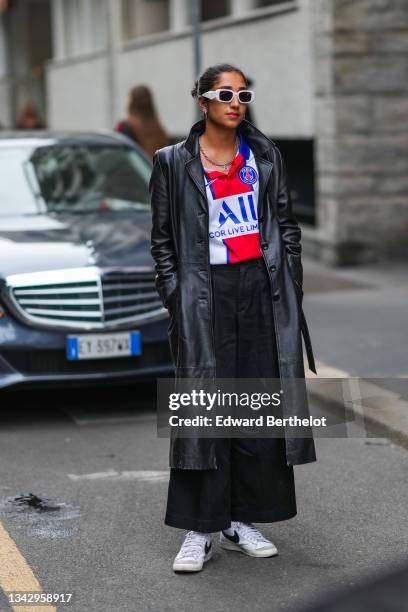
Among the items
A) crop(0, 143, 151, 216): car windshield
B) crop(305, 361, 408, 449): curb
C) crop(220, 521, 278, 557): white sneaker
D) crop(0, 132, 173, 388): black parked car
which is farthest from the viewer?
crop(0, 143, 151, 216): car windshield

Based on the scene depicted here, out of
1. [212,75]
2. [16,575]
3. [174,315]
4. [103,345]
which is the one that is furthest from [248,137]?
[103,345]

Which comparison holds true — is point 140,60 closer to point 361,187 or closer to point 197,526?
point 361,187

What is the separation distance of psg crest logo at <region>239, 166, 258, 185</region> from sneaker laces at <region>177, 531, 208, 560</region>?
4.39 ft

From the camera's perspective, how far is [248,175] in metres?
4.49

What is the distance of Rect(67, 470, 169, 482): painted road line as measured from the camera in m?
5.77

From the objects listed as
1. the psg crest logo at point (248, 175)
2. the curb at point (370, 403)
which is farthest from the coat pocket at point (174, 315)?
the curb at point (370, 403)

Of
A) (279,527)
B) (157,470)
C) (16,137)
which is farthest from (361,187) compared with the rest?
(279,527)

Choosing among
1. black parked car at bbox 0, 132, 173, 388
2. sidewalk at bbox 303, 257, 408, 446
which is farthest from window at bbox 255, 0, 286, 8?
black parked car at bbox 0, 132, 173, 388

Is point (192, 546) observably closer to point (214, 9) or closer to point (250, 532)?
point (250, 532)

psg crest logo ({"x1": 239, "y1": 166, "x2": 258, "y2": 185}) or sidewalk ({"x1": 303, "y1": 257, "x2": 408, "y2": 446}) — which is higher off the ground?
psg crest logo ({"x1": 239, "y1": 166, "x2": 258, "y2": 185})

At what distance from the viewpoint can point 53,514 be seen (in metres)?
5.21

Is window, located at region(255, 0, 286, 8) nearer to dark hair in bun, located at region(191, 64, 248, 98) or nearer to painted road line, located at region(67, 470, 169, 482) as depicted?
painted road line, located at region(67, 470, 169, 482)

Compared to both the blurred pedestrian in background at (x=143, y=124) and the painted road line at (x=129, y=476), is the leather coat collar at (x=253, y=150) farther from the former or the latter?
the blurred pedestrian in background at (x=143, y=124)

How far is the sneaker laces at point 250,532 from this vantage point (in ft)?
15.2
